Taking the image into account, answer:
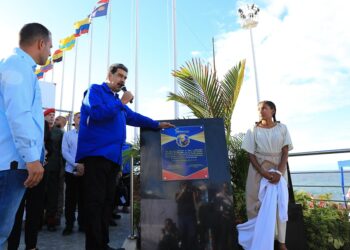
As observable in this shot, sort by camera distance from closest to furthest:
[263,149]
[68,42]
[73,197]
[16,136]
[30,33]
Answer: [16,136]
[30,33]
[263,149]
[73,197]
[68,42]

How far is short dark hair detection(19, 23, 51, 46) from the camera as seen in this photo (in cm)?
190

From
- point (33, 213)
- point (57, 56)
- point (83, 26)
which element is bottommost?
point (33, 213)

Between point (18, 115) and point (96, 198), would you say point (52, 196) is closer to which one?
point (96, 198)

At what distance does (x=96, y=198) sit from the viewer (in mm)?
2537

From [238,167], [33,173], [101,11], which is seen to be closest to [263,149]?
[238,167]

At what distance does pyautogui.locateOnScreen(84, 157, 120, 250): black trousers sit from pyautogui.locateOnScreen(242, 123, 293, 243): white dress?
5.30 ft

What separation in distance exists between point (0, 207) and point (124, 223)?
3513mm

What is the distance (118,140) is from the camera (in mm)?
2781

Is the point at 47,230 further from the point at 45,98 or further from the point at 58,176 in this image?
the point at 45,98

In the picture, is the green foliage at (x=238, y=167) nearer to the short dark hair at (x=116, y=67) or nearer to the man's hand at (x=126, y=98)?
the man's hand at (x=126, y=98)

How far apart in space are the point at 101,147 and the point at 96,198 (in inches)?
18.2

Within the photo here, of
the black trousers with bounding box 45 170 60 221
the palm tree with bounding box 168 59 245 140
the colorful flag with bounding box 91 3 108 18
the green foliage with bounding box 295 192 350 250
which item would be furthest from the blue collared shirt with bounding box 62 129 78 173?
the colorful flag with bounding box 91 3 108 18

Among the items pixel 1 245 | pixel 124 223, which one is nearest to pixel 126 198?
pixel 124 223

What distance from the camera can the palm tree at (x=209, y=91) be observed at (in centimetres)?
439
